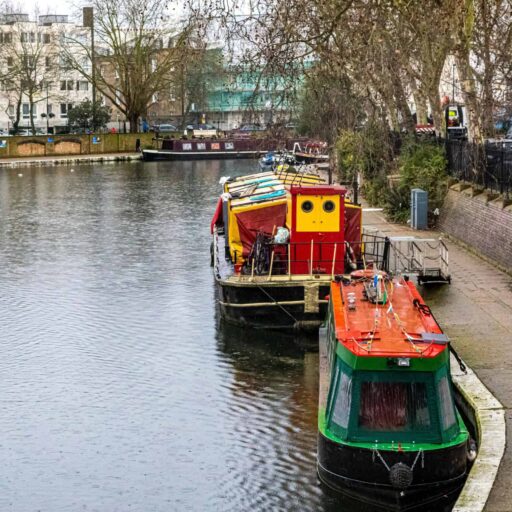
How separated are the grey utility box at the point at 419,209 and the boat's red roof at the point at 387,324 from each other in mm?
16871

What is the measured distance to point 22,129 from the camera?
98062mm

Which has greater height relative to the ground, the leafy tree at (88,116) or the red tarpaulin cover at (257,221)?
the leafy tree at (88,116)

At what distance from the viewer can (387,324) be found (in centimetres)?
1572

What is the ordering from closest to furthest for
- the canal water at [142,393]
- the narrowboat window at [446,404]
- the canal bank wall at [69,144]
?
the narrowboat window at [446,404], the canal water at [142,393], the canal bank wall at [69,144]

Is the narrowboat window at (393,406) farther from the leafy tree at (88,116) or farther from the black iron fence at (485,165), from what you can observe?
the leafy tree at (88,116)

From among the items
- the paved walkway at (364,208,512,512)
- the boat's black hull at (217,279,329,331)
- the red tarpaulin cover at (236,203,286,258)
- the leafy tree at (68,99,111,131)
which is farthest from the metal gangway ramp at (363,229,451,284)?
the leafy tree at (68,99,111,131)

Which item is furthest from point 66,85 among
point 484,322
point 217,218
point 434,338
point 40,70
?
point 434,338

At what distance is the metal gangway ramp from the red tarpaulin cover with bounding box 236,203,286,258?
2.09 m

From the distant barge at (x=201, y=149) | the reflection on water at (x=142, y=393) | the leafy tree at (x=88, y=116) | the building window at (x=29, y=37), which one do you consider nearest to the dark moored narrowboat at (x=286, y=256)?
the reflection on water at (x=142, y=393)

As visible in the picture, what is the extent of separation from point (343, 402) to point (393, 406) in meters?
0.64

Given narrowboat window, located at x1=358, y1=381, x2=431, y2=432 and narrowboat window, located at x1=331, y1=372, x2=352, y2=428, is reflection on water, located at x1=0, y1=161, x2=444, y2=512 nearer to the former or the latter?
narrowboat window, located at x1=331, y1=372, x2=352, y2=428

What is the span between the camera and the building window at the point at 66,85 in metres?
103

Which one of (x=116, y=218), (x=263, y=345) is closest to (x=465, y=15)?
(x=263, y=345)

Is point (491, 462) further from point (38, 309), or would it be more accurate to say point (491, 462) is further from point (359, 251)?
point (38, 309)
